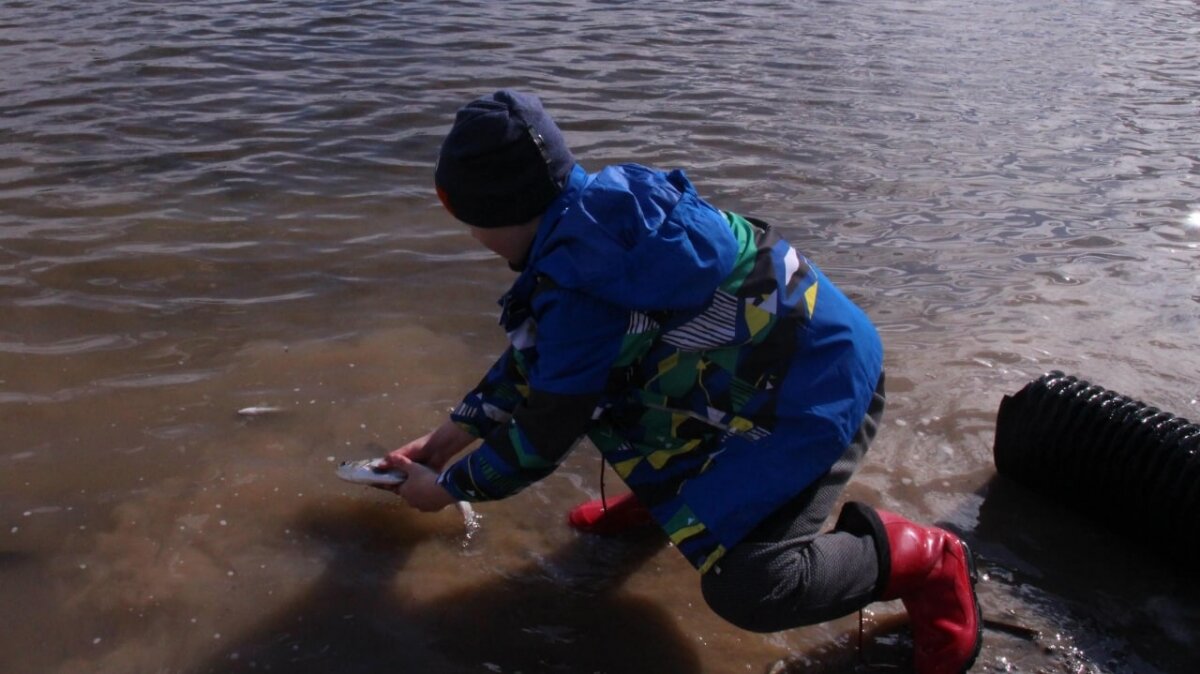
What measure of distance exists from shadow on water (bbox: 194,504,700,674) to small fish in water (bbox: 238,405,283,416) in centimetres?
65

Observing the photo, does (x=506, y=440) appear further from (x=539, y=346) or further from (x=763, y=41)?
(x=763, y=41)

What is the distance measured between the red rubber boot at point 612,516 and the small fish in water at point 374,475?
2.05 feet

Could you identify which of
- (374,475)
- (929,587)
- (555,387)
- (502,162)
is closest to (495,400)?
(374,475)

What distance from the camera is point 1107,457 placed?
10.2ft

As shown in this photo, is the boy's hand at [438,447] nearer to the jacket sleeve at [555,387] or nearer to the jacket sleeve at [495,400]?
the jacket sleeve at [495,400]

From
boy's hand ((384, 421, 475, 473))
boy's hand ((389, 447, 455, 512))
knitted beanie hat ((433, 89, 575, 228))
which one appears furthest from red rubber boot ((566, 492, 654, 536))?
knitted beanie hat ((433, 89, 575, 228))

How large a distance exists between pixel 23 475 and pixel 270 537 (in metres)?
0.84

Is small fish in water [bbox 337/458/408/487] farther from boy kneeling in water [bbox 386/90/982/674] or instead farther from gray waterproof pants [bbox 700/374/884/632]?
gray waterproof pants [bbox 700/374/884/632]

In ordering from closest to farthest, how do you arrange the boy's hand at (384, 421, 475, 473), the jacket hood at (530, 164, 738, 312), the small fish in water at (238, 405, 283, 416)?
the jacket hood at (530, 164, 738, 312)
the boy's hand at (384, 421, 475, 473)
the small fish in water at (238, 405, 283, 416)

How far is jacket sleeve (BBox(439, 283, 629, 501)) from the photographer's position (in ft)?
7.45

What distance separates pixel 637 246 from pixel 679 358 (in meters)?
0.33

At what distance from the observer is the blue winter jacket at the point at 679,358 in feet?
7.33

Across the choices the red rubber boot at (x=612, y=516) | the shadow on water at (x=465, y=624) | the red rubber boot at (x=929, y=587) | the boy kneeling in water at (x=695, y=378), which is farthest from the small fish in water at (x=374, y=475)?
the red rubber boot at (x=929, y=587)

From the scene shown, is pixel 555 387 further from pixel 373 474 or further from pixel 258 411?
pixel 258 411
